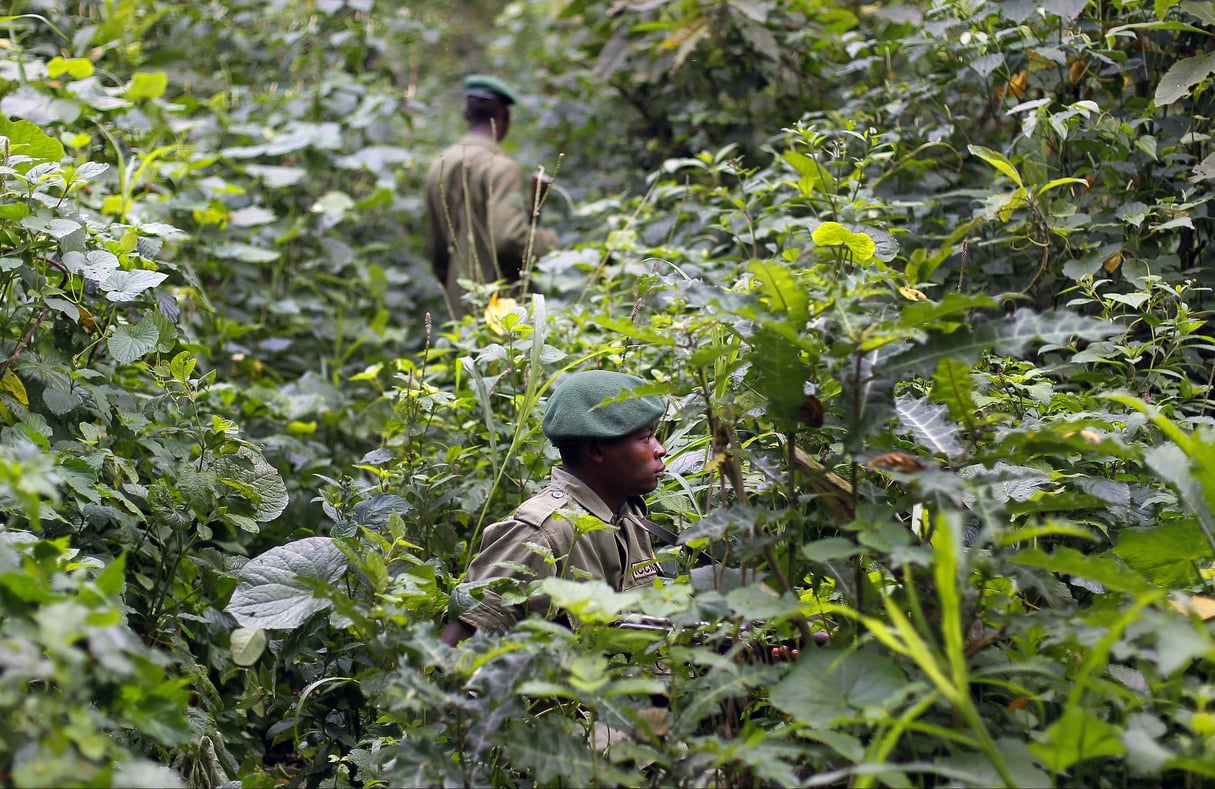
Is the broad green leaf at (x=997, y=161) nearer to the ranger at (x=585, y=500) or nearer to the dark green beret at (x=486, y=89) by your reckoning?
the ranger at (x=585, y=500)

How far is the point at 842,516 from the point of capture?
2150 mm

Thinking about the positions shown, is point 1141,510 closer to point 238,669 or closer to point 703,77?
point 238,669

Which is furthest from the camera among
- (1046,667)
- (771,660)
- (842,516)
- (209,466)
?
(209,466)

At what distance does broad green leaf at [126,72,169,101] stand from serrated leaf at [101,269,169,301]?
2202 millimetres

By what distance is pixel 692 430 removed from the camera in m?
3.09

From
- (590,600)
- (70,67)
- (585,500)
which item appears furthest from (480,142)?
(590,600)

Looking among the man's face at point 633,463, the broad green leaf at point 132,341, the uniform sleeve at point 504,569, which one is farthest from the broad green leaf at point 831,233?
the broad green leaf at point 132,341

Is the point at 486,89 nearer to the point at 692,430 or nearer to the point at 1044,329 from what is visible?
the point at 692,430

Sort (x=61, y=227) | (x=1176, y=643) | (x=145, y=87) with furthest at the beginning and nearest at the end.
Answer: (x=145, y=87) → (x=61, y=227) → (x=1176, y=643)

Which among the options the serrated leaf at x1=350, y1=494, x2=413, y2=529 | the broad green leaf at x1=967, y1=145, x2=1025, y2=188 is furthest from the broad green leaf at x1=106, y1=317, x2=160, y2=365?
the broad green leaf at x1=967, y1=145, x2=1025, y2=188

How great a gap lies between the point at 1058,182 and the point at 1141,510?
37.6 inches

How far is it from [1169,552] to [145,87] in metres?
4.42

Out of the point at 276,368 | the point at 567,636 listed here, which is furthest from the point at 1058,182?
the point at 276,368

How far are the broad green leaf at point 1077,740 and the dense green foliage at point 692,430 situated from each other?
18mm
